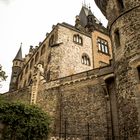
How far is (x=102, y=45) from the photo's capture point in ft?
130

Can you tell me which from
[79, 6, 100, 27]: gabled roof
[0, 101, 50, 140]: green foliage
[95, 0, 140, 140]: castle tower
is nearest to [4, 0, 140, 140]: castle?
[95, 0, 140, 140]: castle tower

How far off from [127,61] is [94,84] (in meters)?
6.14

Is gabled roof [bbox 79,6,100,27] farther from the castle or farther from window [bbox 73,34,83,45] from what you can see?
the castle

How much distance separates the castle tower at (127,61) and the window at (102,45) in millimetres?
18851

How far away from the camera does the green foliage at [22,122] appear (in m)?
16.1

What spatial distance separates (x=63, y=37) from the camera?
35.7 meters

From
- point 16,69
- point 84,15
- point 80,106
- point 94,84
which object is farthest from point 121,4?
point 16,69

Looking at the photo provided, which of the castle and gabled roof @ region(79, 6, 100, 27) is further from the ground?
gabled roof @ region(79, 6, 100, 27)

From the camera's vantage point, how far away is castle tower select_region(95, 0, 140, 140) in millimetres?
15273

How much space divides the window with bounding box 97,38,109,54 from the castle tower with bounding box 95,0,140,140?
61.8 ft

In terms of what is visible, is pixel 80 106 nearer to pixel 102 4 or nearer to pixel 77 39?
pixel 102 4

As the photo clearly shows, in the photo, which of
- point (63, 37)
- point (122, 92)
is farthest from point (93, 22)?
point (122, 92)

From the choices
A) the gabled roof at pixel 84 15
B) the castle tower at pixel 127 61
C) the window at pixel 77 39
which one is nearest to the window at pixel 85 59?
the window at pixel 77 39

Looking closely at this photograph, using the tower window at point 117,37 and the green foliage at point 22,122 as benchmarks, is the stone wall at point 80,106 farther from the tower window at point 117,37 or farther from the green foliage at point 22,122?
the tower window at point 117,37
